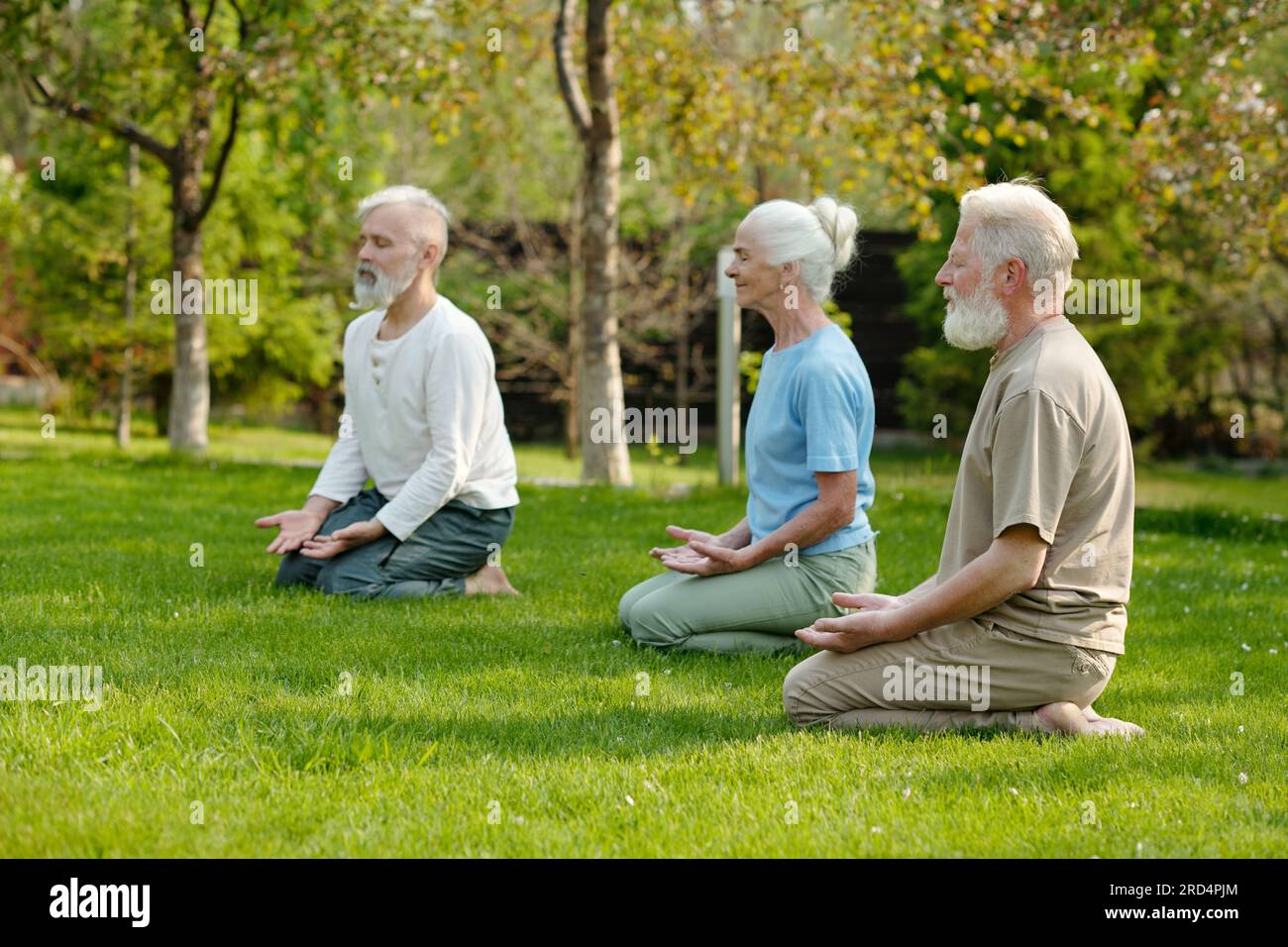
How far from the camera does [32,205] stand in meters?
14.6

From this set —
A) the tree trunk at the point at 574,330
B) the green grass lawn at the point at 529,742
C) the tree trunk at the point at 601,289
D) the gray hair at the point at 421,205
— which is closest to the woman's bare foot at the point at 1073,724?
the green grass lawn at the point at 529,742

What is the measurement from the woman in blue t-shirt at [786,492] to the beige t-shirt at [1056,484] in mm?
987

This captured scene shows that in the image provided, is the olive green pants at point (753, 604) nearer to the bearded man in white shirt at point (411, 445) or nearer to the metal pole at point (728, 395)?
the bearded man in white shirt at point (411, 445)

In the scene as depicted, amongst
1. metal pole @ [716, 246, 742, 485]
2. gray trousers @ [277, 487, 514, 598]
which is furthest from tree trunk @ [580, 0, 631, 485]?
gray trousers @ [277, 487, 514, 598]

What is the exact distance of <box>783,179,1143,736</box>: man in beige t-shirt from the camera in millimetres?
3643

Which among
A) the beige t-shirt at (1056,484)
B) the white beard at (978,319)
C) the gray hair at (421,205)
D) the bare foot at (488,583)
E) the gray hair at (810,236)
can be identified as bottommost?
the bare foot at (488,583)

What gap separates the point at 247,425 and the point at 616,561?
13.6 metres

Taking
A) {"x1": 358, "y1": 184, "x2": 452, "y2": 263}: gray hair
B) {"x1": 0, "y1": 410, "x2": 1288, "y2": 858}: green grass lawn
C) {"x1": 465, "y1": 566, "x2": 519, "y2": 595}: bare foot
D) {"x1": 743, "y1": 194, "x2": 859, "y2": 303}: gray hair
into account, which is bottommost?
{"x1": 0, "y1": 410, "x2": 1288, "y2": 858}: green grass lawn

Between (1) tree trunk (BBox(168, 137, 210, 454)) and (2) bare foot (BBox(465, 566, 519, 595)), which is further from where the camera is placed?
(1) tree trunk (BBox(168, 137, 210, 454))

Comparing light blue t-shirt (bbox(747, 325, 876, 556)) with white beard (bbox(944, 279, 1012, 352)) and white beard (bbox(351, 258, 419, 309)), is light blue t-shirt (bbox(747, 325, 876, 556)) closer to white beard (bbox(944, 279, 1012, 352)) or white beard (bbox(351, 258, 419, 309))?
white beard (bbox(944, 279, 1012, 352))

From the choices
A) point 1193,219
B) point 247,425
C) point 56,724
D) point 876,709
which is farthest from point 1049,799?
point 247,425

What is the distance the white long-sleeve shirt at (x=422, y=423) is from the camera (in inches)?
226
